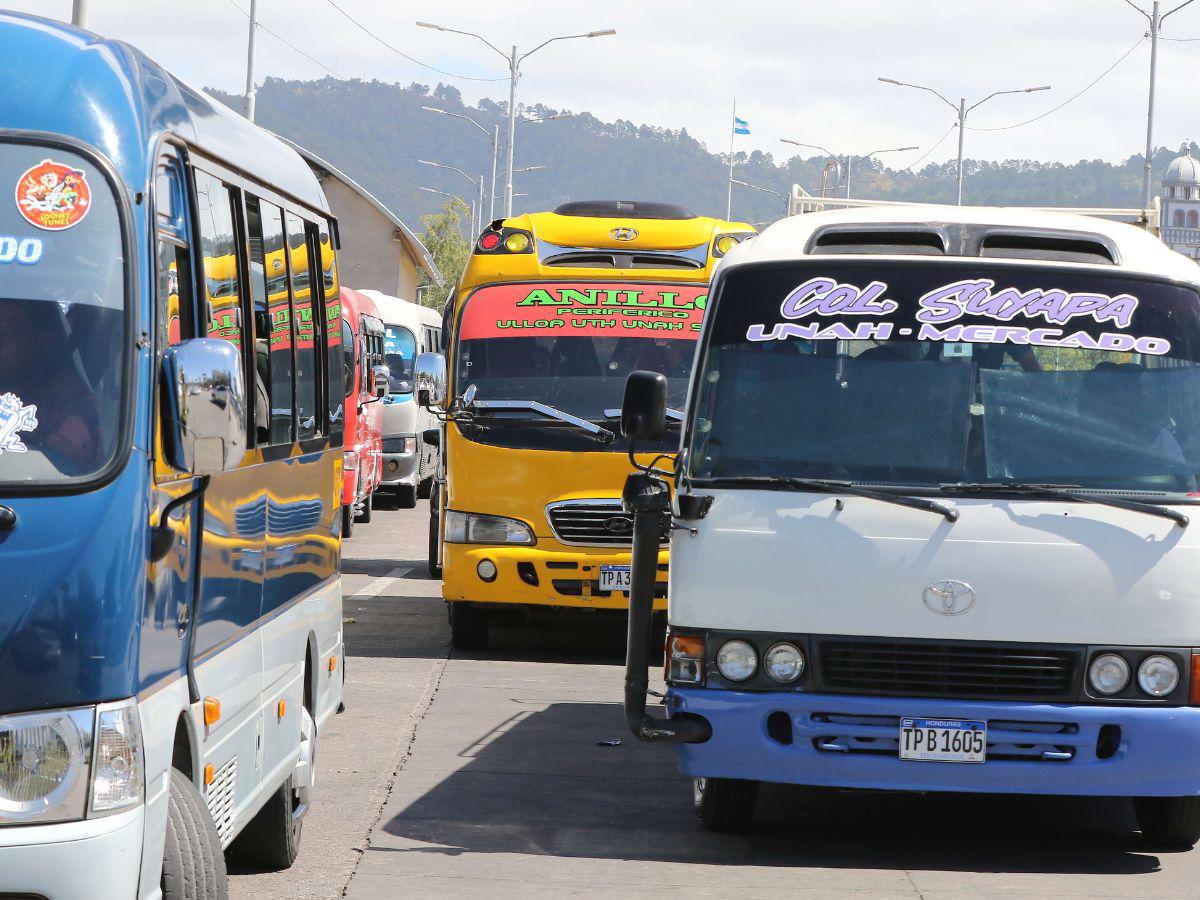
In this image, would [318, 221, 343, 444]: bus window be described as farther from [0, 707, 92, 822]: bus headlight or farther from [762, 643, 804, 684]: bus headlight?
[0, 707, 92, 822]: bus headlight

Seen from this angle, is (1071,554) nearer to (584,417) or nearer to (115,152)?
(115,152)

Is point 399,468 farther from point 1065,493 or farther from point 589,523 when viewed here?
point 1065,493

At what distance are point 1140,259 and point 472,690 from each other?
5.29m

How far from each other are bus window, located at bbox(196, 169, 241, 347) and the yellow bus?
645 centimetres

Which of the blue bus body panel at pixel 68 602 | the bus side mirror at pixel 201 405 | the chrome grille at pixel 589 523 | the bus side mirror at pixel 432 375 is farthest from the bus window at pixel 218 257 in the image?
the bus side mirror at pixel 432 375

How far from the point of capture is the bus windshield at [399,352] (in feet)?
97.1

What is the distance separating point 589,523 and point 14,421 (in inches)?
328

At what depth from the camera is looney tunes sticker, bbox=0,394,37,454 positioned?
4453mm

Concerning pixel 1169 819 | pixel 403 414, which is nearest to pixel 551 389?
pixel 1169 819

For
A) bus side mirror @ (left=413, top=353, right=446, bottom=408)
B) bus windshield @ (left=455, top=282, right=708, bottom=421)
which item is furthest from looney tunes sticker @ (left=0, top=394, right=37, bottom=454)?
bus side mirror @ (left=413, top=353, right=446, bottom=408)

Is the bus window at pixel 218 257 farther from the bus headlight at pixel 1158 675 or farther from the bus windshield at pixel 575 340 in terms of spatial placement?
the bus windshield at pixel 575 340

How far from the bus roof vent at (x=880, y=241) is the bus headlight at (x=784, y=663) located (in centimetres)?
179

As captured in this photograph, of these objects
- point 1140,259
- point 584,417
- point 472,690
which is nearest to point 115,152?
point 1140,259

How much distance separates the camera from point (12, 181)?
457cm
